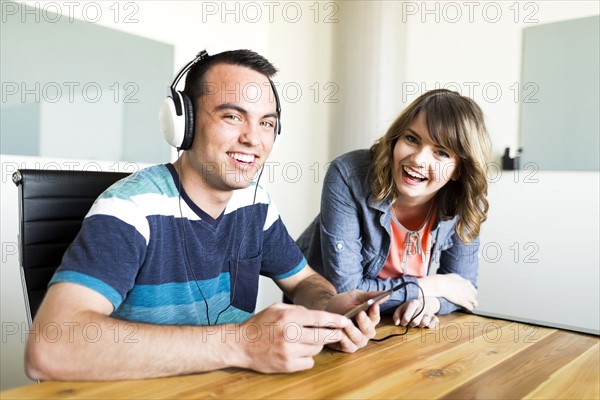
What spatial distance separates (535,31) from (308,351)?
8.01 ft

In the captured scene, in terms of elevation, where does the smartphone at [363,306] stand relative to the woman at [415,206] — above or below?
below

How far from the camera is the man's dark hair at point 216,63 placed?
115 centimetres

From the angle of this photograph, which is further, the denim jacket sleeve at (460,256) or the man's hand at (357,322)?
the denim jacket sleeve at (460,256)

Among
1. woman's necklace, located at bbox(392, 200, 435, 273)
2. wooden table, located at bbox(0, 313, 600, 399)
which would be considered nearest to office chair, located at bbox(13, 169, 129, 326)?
wooden table, located at bbox(0, 313, 600, 399)

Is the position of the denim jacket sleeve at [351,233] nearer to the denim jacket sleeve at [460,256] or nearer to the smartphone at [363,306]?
the denim jacket sleeve at [460,256]

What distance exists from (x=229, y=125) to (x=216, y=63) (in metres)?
0.15

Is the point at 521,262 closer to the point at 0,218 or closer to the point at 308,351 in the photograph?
the point at 308,351

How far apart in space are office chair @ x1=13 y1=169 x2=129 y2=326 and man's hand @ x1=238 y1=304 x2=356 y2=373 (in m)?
0.57

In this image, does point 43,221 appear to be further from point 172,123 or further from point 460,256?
point 460,256

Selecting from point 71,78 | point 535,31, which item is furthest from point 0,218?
point 535,31

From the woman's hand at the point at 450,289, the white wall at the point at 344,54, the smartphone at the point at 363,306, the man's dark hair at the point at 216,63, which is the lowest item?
the woman's hand at the point at 450,289

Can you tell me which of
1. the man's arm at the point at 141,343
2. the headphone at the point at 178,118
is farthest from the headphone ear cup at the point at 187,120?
the man's arm at the point at 141,343

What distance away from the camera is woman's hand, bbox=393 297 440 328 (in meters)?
1.13

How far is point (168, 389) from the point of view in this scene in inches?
26.7
